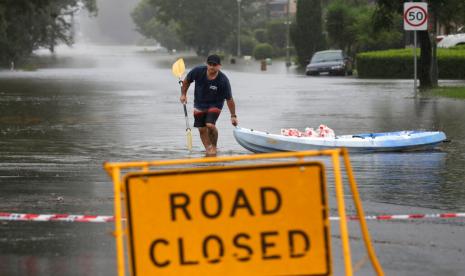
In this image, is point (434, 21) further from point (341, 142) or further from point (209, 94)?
point (209, 94)

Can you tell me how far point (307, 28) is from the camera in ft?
254

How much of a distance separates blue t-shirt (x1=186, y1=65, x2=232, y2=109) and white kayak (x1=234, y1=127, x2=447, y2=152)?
0.60 m

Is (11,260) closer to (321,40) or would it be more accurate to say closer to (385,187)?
(385,187)

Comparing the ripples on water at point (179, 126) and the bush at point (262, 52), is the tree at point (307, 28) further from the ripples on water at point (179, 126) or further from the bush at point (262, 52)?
the ripples on water at point (179, 126)

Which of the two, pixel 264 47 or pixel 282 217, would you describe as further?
pixel 264 47

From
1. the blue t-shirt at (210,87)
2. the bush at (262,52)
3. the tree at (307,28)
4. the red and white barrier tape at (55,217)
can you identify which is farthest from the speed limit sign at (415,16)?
the bush at (262,52)

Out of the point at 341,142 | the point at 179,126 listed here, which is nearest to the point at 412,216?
the point at 341,142

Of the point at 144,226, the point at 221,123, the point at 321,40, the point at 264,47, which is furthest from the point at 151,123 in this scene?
the point at 264,47

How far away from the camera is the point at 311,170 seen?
6438mm

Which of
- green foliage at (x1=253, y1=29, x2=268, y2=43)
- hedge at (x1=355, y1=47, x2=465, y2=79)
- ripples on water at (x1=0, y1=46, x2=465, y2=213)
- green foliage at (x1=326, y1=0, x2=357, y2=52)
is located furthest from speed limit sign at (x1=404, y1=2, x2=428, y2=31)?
green foliage at (x1=253, y1=29, x2=268, y2=43)

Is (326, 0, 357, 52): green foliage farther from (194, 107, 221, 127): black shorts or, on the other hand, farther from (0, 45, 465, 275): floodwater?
(194, 107, 221, 127): black shorts

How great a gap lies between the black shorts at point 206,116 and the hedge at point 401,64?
33.6 meters

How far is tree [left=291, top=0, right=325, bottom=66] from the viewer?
253 feet

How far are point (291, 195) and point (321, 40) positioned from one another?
239 ft
